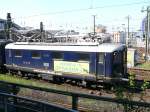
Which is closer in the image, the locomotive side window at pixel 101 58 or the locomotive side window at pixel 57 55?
the locomotive side window at pixel 101 58

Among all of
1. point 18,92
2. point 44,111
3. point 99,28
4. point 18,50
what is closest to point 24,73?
point 18,50

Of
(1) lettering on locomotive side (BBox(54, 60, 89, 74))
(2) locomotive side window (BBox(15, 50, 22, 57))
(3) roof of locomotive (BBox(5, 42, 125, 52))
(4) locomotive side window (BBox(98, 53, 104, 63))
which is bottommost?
(1) lettering on locomotive side (BBox(54, 60, 89, 74))

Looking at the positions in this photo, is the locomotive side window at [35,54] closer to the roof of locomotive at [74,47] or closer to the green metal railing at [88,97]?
the roof of locomotive at [74,47]

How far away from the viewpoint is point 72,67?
2280 cm

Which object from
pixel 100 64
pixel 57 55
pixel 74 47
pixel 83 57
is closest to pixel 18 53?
pixel 57 55

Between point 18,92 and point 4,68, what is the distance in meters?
21.5

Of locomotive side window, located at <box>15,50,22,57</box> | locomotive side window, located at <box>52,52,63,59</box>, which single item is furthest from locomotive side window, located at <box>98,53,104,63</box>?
locomotive side window, located at <box>15,50,22,57</box>

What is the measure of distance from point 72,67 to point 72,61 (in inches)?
16.3

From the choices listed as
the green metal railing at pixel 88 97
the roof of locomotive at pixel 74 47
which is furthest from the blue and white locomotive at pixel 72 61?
the green metal railing at pixel 88 97

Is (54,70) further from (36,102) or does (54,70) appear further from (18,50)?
(36,102)

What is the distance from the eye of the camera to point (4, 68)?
101 ft

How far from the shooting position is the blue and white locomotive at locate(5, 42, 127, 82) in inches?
822

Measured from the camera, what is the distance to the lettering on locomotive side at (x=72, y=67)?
21734mm

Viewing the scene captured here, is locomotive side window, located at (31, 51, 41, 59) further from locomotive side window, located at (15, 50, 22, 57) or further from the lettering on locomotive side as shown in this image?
the lettering on locomotive side
